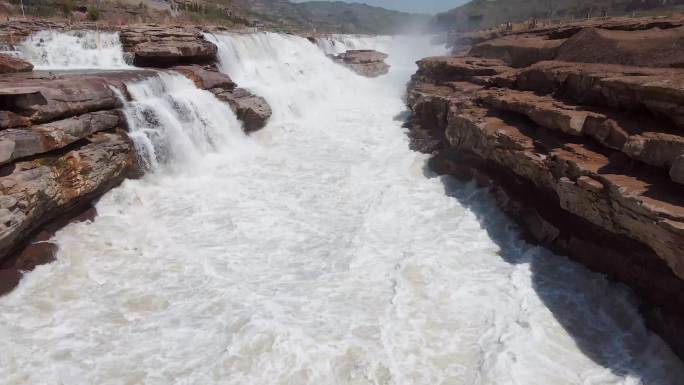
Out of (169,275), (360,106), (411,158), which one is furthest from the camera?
(360,106)

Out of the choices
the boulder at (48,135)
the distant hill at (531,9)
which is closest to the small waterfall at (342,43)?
the boulder at (48,135)

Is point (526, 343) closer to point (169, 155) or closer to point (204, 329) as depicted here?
point (204, 329)

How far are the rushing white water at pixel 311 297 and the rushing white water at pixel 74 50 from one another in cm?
670

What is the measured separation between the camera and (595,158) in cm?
717

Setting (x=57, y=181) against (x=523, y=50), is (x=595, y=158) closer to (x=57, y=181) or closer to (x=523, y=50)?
(x=523, y=50)

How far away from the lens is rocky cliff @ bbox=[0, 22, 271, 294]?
6934mm

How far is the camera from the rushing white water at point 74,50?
48.4 feet

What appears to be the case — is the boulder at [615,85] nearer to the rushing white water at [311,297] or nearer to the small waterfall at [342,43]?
the rushing white water at [311,297]

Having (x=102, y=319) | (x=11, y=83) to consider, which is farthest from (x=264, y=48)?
(x=102, y=319)

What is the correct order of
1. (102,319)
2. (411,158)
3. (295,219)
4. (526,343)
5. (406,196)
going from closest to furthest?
(526,343)
(102,319)
(295,219)
(406,196)
(411,158)

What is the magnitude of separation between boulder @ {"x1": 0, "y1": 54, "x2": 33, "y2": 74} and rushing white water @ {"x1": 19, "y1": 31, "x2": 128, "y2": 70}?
2.26 meters

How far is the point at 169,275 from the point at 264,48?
652 inches

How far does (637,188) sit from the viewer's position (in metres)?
5.90

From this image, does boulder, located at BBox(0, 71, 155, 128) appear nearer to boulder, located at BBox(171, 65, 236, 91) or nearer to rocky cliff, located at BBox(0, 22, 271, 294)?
→ rocky cliff, located at BBox(0, 22, 271, 294)
